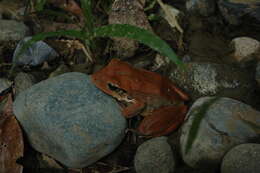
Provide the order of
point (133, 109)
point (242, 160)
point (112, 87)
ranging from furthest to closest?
point (112, 87), point (133, 109), point (242, 160)

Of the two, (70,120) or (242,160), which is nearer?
(242,160)

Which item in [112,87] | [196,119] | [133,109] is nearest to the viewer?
[196,119]

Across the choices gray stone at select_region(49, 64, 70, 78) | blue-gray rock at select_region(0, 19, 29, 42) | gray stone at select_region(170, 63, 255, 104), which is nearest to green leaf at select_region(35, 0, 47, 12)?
blue-gray rock at select_region(0, 19, 29, 42)

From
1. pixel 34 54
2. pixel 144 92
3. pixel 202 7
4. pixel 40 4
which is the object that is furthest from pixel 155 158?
pixel 40 4

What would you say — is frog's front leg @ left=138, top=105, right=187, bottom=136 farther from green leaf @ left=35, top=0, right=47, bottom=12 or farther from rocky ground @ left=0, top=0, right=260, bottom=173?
green leaf @ left=35, top=0, right=47, bottom=12

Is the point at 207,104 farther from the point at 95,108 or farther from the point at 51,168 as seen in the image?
the point at 51,168

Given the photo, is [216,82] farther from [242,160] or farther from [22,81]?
[22,81]

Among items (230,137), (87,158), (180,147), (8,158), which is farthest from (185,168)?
(8,158)
